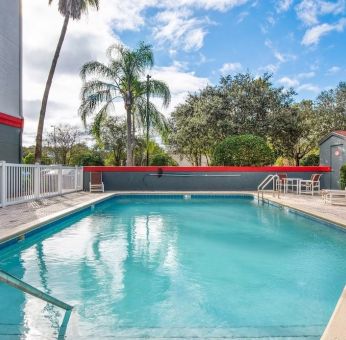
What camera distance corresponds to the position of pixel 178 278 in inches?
174

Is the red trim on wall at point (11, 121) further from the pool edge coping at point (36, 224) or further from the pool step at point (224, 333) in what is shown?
the pool step at point (224, 333)

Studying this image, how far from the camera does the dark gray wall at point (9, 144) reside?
11.0 metres

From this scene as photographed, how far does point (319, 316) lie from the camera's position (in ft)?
10.7

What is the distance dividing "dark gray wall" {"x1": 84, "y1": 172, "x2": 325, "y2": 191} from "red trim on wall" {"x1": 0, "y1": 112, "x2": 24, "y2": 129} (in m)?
4.72

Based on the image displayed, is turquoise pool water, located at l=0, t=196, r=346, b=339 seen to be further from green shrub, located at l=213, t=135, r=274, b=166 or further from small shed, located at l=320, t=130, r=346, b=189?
green shrub, located at l=213, t=135, r=274, b=166

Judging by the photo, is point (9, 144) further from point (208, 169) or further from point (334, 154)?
point (334, 154)

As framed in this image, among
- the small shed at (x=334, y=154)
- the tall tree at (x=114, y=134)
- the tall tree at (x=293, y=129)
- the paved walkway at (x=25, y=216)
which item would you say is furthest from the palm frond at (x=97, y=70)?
the small shed at (x=334, y=154)

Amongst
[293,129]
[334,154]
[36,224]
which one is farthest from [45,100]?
[293,129]

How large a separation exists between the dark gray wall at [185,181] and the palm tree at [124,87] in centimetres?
148

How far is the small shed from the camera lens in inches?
577

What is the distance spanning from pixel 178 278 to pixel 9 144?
30.8ft

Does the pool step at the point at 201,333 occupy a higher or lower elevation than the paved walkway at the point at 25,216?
lower

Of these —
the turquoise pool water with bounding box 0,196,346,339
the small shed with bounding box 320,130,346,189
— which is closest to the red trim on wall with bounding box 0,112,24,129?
the turquoise pool water with bounding box 0,196,346,339

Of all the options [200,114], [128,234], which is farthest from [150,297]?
[200,114]
